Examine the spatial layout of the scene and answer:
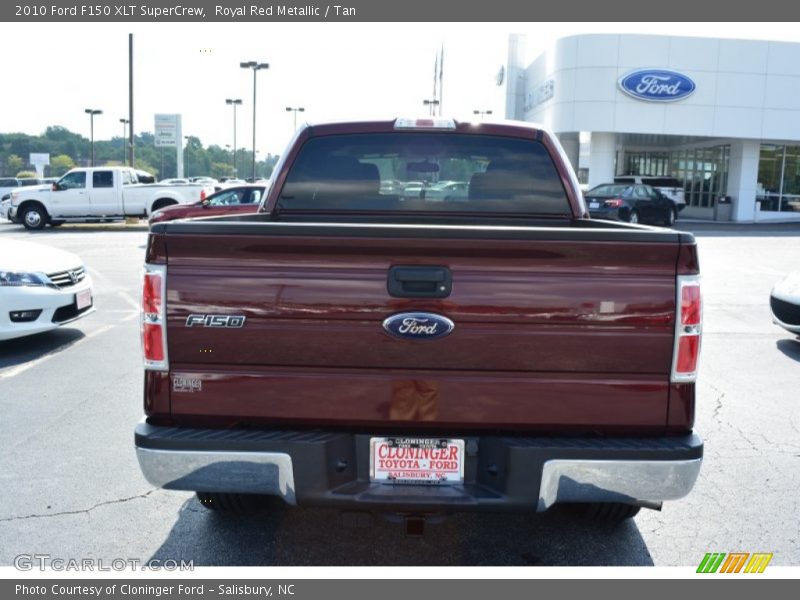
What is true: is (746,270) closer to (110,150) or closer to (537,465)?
(537,465)

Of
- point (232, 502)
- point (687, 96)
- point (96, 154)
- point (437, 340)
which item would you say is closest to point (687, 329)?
point (437, 340)

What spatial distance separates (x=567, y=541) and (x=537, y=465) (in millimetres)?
1068

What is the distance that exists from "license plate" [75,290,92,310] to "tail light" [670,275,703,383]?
21.7ft

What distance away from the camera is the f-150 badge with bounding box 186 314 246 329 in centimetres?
278

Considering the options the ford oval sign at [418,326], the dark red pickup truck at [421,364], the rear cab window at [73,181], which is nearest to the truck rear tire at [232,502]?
the dark red pickup truck at [421,364]

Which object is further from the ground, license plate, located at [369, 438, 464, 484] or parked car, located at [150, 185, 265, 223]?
parked car, located at [150, 185, 265, 223]

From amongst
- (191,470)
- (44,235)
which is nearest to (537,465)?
(191,470)

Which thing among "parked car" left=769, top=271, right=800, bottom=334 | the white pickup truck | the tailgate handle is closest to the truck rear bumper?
the tailgate handle

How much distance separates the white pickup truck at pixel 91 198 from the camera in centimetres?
2400

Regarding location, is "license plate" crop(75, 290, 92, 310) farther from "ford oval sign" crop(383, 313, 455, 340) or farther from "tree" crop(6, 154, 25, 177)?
"tree" crop(6, 154, 25, 177)

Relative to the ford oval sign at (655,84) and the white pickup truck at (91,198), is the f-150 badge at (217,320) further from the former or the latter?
the ford oval sign at (655,84)

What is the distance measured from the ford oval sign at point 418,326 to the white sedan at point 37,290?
5.68 metres

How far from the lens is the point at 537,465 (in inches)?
108

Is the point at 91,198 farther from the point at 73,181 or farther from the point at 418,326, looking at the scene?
the point at 418,326
